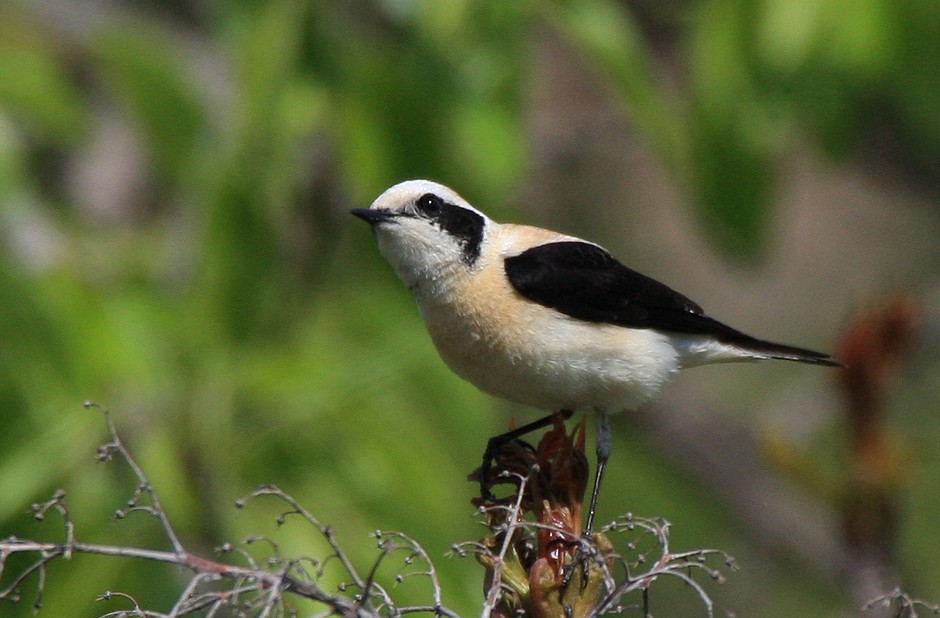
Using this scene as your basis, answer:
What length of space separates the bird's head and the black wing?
0.17 metres

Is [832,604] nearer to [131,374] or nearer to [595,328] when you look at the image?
[595,328]

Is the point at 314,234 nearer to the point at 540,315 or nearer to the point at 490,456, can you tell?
the point at 540,315

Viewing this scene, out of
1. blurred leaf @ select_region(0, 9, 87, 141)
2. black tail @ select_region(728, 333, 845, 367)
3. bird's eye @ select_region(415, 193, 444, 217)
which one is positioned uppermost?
blurred leaf @ select_region(0, 9, 87, 141)

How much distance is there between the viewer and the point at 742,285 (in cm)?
921

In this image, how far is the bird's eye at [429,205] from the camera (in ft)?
12.8

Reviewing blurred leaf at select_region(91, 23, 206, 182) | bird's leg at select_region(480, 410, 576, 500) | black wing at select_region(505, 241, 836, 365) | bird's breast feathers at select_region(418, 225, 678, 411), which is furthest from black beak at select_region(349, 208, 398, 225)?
blurred leaf at select_region(91, 23, 206, 182)

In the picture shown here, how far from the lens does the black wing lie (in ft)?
12.4

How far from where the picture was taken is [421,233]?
386cm

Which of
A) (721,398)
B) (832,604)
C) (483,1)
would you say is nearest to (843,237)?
(721,398)

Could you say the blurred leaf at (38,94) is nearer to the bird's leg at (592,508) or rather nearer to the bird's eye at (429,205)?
the bird's eye at (429,205)

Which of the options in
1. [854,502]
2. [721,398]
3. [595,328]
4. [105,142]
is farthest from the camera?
[721,398]

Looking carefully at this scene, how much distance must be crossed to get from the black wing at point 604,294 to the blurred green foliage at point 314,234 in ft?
1.58

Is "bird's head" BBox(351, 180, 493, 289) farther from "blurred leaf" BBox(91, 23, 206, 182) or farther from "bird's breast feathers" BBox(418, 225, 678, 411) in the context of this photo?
"blurred leaf" BBox(91, 23, 206, 182)

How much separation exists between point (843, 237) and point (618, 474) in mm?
3815
